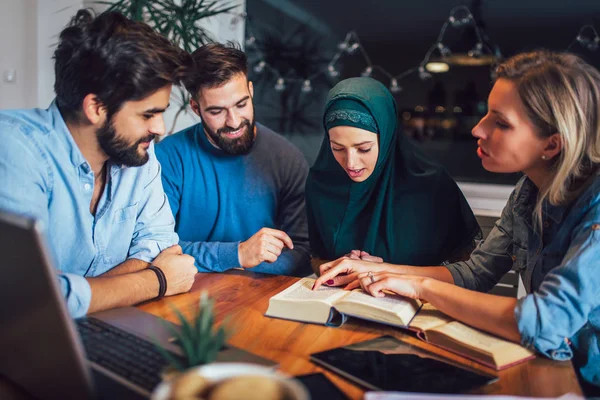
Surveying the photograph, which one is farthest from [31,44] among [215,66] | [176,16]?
[215,66]

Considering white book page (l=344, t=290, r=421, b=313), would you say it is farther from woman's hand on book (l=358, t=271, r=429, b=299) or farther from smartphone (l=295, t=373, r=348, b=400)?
smartphone (l=295, t=373, r=348, b=400)

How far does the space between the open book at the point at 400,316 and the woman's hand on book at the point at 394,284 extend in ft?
0.06

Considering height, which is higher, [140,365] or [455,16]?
[455,16]

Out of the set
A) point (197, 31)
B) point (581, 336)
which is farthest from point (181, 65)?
point (197, 31)

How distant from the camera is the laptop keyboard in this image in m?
0.92

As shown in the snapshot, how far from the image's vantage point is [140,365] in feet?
3.12

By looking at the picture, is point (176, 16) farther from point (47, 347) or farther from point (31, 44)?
point (47, 347)

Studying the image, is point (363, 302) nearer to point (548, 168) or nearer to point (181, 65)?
point (548, 168)

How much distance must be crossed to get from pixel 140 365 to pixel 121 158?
722 mm

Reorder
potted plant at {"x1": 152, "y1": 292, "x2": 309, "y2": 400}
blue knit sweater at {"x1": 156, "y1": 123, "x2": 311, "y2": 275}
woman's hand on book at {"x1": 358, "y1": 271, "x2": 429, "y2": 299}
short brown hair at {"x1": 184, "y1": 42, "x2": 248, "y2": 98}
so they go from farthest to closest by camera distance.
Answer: blue knit sweater at {"x1": 156, "y1": 123, "x2": 311, "y2": 275}
short brown hair at {"x1": 184, "y1": 42, "x2": 248, "y2": 98}
woman's hand on book at {"x1": 358, "y1": 271, "x2": 429, "y2": 299}
potted plant at {"x1": 152, "y1": 292, "x2": 309, "y2": 400}

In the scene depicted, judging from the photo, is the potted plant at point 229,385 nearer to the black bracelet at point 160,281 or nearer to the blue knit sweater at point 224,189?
the black bracelet at point 160,281

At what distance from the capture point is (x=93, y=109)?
145cm

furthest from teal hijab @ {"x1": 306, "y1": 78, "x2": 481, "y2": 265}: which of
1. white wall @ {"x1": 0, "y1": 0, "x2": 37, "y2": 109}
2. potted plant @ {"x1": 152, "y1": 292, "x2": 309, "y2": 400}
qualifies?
white wall @ {"x1": 0, "y1": 0, "x2": 37, "y2": 109}

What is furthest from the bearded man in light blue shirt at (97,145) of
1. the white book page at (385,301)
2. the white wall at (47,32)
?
the white wall at (47,32)
